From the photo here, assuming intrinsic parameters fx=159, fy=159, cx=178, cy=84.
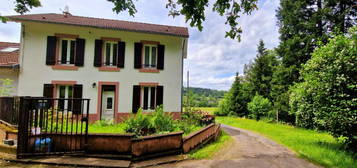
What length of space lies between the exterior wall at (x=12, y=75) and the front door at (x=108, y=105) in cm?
495

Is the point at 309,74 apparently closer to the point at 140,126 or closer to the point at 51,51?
the point at 140,126

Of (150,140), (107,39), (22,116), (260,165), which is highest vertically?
(107,39)

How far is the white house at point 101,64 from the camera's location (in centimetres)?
937

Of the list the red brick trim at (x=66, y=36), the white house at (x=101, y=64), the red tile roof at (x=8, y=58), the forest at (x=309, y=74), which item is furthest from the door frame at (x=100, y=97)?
the forest at (x=309, y=74)

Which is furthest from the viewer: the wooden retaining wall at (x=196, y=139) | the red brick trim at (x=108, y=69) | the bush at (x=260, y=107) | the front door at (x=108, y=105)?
the bush at (x=260, y=107)

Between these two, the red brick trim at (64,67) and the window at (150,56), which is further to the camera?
the window at (150,56)

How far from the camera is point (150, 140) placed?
178 inches

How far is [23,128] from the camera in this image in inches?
158

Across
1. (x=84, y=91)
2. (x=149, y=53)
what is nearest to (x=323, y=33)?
(x=149, y=53)

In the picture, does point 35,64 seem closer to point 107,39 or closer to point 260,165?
point 107,39

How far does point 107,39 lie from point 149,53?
2.81m

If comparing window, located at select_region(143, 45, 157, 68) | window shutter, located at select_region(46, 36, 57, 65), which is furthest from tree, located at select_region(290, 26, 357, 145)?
window shutter, located at select_region(46, 36, 57, 65)

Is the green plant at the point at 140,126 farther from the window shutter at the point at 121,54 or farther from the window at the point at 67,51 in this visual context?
the window at the point at 67,51

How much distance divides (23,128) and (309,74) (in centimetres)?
1007
